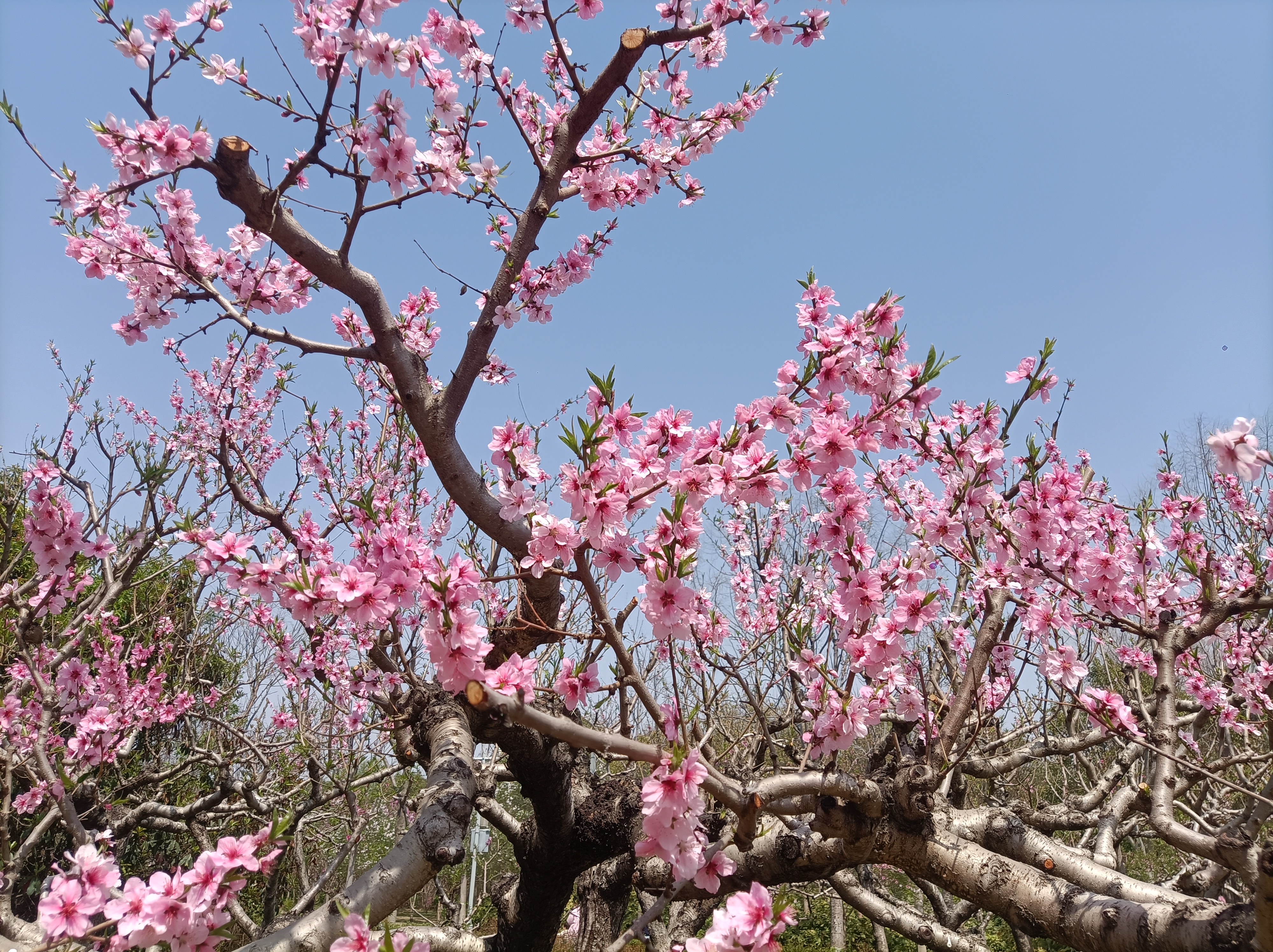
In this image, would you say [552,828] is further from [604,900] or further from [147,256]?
[147,256]

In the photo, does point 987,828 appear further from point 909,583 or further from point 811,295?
point 811,295

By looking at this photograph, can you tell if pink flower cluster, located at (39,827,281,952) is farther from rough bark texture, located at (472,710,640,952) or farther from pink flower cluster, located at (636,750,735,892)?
rough bark texture, located at (472,710,640,952)

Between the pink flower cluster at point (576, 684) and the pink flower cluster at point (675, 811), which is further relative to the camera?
the pink flower cluster at point (576, 684)

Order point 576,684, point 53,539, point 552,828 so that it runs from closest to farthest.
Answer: point 576,684, point 53,539, point 552,828

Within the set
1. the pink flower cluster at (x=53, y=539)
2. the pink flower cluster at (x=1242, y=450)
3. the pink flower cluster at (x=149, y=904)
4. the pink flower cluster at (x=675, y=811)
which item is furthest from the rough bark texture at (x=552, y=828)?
the pink flower cluster at (x=1242, y=450)

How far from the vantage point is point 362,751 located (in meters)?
5.42

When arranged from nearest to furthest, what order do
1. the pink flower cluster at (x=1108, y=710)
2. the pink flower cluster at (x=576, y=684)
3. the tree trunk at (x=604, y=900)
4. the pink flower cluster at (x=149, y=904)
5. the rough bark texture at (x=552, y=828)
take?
the pink flower cluster at (x=149, y=904), the pink flower cluster at (x=576, y=684), the pink flower cluster at (x=1108, y=710), the rough bark texture at (x=552, y=828), the tree trunk at (x=604, y=900)

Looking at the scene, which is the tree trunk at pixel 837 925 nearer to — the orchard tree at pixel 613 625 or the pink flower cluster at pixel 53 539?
the orchard tree at pixel 613 625

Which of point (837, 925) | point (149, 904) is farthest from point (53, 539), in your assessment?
point (837, 925)

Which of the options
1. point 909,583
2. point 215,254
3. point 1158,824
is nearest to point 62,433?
point 215,254

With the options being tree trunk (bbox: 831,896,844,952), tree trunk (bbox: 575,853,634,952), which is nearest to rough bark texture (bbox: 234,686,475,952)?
tree trunk (bbox: 575,853,634,952)

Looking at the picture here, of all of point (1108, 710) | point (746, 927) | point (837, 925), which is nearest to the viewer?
point (746, 927)

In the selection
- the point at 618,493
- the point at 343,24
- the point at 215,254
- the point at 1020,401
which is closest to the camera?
the point at 618,493

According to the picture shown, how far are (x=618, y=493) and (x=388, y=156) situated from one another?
1738mm
